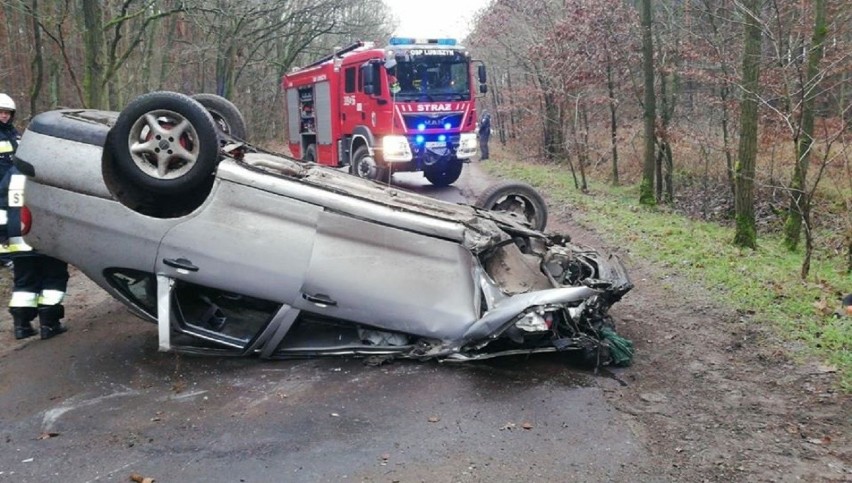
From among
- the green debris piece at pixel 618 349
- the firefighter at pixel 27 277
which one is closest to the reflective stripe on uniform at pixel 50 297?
the firefighter at pixel 27 277

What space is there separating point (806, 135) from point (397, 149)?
6981 mm

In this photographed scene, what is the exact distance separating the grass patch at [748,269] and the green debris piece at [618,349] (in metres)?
1.32

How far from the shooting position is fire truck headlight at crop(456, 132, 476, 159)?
13609mm

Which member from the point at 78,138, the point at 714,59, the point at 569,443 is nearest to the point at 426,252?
the point at 569,443

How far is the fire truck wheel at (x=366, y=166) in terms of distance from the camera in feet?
44.9

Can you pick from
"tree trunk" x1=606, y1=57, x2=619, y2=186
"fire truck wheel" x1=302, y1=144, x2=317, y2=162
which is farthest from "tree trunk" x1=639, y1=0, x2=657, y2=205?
"fire truck wheel" x1=302, y1=144, x2=317, y2=162

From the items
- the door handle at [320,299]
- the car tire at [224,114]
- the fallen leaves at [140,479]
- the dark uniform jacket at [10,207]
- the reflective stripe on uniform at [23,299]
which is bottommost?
the fallen leaves at [140,479]

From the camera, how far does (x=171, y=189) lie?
4422 millimetres

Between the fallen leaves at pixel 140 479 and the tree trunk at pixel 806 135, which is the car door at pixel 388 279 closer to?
the fallen leaves at pixel 140 479

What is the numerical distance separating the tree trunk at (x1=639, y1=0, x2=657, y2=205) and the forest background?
1.1 inches

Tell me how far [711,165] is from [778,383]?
1218 cm

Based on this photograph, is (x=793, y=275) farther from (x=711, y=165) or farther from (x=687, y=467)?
(x=711, y=165)

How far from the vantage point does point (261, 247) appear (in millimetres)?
4441

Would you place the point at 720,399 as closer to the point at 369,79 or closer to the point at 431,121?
the point at 431,121
